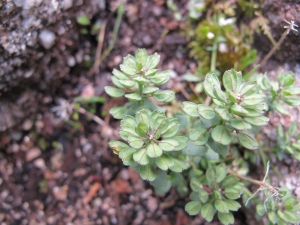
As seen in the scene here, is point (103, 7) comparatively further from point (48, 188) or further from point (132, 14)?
point (48, 188)

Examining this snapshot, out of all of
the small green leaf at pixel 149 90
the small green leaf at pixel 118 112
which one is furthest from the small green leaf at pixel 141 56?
the small green leaf at pixel 118 112

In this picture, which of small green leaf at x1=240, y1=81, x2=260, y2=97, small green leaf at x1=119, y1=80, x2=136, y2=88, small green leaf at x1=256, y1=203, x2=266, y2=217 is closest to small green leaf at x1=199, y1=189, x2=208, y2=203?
small green leaf at x1=256, y1=203, x2=266, y2=217

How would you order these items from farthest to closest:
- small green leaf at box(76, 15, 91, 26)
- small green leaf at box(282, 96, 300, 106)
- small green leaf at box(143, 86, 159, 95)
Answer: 1. small green leaf at box(76, 15, 91, 26)
2. small green leaf at box(282, 96, 300, 106)
3. small green leaf at box(143, 86, 159, 95)

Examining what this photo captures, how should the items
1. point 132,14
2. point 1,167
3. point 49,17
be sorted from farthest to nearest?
point 132,14 < point 1,167 < point 49,17

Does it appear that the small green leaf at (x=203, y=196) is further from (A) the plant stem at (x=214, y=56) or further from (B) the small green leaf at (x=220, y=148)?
(A) the plant stem at (x=214, y=56)

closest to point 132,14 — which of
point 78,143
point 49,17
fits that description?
point 49,17

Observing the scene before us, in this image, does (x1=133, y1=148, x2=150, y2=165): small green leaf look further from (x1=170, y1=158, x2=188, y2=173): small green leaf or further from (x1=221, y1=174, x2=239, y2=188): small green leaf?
(x1=221, y1=174, x2=239, y2=188): small green leaf
